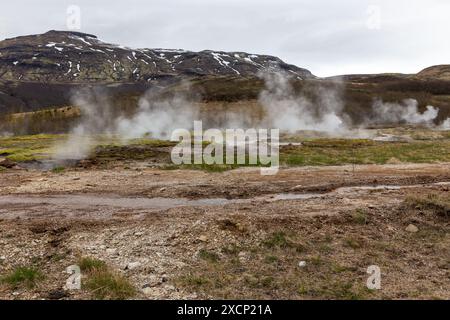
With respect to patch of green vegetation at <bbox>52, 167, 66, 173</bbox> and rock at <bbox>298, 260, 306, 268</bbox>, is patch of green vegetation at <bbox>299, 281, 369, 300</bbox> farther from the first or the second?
patch of green vegetation at <bbox>52, 167, 66, 173</bbox>

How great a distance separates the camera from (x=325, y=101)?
124m

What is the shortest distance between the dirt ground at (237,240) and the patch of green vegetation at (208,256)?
0.12ft

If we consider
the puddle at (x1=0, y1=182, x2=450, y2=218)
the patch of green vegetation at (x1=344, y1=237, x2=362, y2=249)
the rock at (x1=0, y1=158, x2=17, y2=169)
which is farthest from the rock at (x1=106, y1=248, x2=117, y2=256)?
the rock at (x1=0, y1=158, x2=17, y2=169)

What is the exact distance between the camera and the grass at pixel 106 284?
12.9 m

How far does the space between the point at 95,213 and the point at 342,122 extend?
3654 inches

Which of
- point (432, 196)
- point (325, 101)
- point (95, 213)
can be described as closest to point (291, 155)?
point (432, 196)

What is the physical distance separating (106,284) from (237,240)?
18.4 feet

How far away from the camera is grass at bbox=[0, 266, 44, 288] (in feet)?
45.5

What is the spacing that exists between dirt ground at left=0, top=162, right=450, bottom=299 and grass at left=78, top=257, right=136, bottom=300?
9.4 inches

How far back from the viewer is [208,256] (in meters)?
16.0

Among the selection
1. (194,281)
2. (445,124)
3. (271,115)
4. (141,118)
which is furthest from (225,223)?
(445,124)

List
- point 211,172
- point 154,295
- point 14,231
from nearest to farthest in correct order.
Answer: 1. point 154,295
2. point 14,231
3. point 211,172

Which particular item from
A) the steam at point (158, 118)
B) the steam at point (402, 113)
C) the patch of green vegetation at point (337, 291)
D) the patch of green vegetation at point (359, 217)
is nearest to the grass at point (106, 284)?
the patch of green vegetation at point (337, 291)
